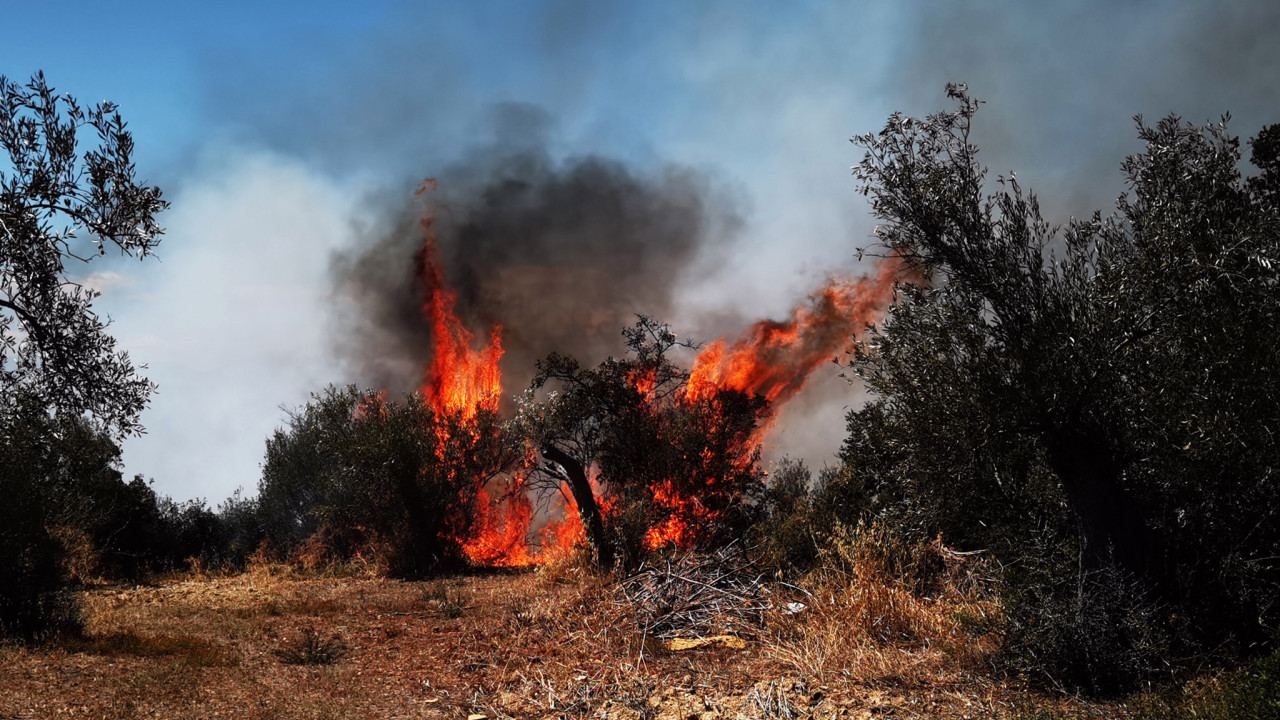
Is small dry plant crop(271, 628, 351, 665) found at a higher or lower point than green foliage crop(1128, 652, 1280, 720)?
lower

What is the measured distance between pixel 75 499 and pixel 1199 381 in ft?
80.2

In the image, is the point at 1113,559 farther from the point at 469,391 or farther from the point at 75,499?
the point at 75,499

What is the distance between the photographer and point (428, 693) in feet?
32.6

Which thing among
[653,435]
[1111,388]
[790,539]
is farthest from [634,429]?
[1111,388]

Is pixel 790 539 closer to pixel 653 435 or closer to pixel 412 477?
pixel 653 435

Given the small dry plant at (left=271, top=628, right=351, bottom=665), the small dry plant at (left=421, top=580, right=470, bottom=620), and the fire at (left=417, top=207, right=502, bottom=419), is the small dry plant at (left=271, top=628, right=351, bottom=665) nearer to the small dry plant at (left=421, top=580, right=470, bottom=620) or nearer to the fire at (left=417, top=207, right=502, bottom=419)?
the small dry plant at (left=421, top=580, right=470, bottom=620)

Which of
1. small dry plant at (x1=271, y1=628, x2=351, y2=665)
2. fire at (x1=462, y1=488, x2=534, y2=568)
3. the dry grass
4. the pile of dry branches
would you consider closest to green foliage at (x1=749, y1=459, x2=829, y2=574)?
the pile of dry branches

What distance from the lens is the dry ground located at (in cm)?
848

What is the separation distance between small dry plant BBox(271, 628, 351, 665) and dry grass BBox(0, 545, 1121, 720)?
0.19m

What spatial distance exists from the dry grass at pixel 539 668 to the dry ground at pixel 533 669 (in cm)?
3

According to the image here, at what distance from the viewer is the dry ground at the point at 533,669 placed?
8.48m

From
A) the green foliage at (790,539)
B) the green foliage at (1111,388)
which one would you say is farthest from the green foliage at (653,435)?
the green foliage at (1111,388)

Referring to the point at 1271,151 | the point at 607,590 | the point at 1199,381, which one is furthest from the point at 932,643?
the point at 1271,151

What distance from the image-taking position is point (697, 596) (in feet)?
41.7
